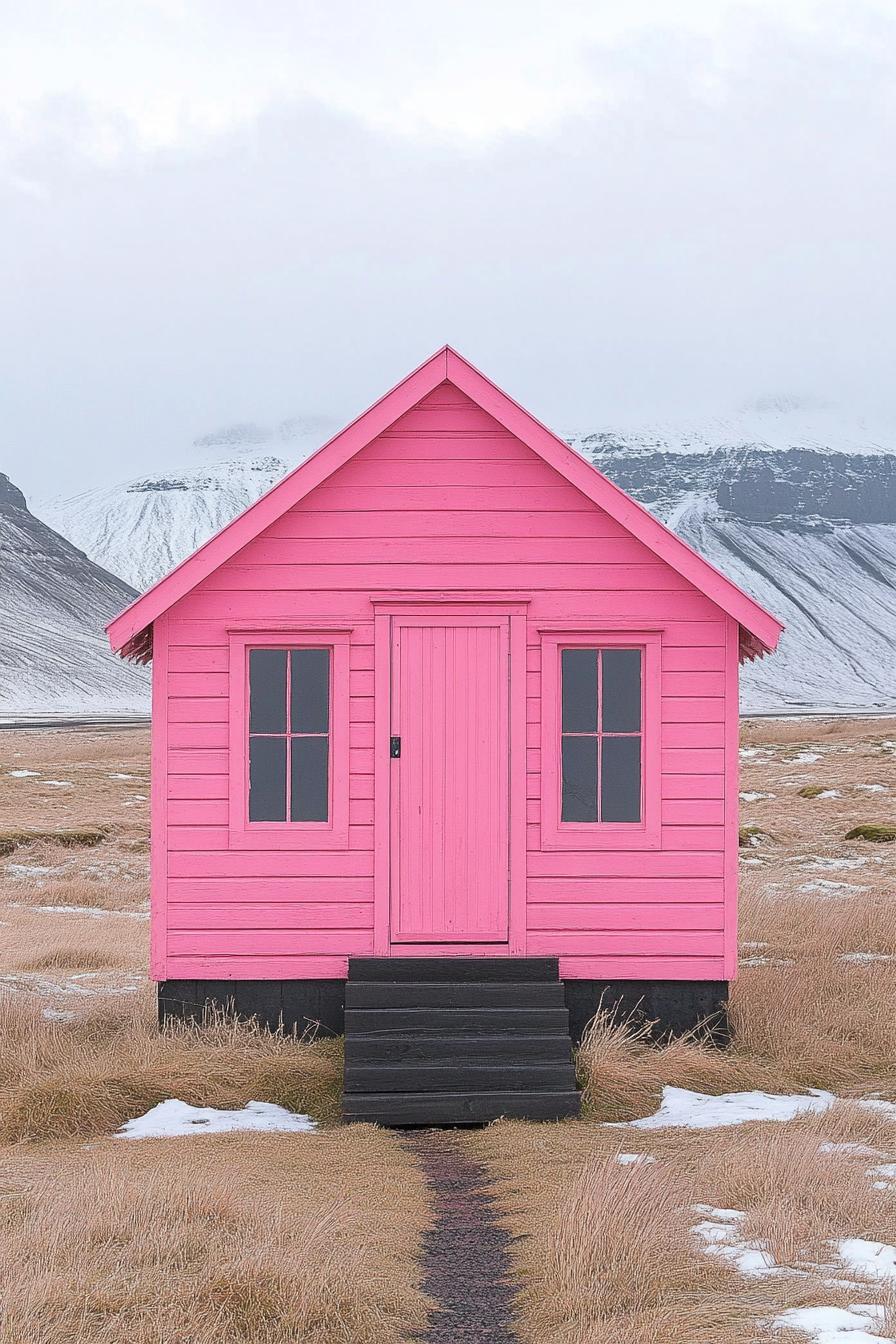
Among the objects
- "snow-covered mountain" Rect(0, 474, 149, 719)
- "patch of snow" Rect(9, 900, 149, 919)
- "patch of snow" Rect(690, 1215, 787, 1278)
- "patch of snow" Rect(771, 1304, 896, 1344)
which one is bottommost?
"patch of snow" Rect(9, 900, 149, 919)

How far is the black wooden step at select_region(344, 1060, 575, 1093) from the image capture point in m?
8.57

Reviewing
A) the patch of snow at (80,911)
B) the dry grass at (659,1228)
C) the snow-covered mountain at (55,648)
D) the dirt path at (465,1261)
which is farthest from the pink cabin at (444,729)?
the snow-covered mountain at (55,648)

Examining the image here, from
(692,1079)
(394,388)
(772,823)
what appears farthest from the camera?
(772,823)

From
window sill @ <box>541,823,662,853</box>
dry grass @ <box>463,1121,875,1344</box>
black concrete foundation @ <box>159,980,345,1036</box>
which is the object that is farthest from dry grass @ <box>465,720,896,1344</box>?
black concrete foundation @ <box>159,980,345,1036</box>

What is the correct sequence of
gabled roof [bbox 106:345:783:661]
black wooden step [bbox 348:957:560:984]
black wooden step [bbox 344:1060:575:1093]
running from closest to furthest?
black wooden step [bbox 344:1060:575:1093], black wooden step [bbox 348:957:560:984], gabled roof [bbox 106:345:783:661]

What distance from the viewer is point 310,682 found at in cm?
1009

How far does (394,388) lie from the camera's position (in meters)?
9.74

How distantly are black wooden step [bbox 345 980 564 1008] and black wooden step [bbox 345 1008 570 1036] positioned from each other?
4.9 inches

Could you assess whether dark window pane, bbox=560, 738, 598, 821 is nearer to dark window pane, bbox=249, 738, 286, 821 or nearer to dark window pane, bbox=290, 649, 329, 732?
dark window pane, bbox=290, 649, 329, 732

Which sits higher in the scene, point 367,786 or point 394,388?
point 394,388

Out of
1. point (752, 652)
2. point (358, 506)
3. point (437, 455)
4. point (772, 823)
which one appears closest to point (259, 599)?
point (358, 506)

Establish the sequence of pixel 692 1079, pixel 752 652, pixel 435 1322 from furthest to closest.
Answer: pixel 752 652
pixel 692 1079
pixel 435 1322

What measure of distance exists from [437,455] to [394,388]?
0.66 m

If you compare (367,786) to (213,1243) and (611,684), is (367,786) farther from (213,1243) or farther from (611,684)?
(213,1243)
